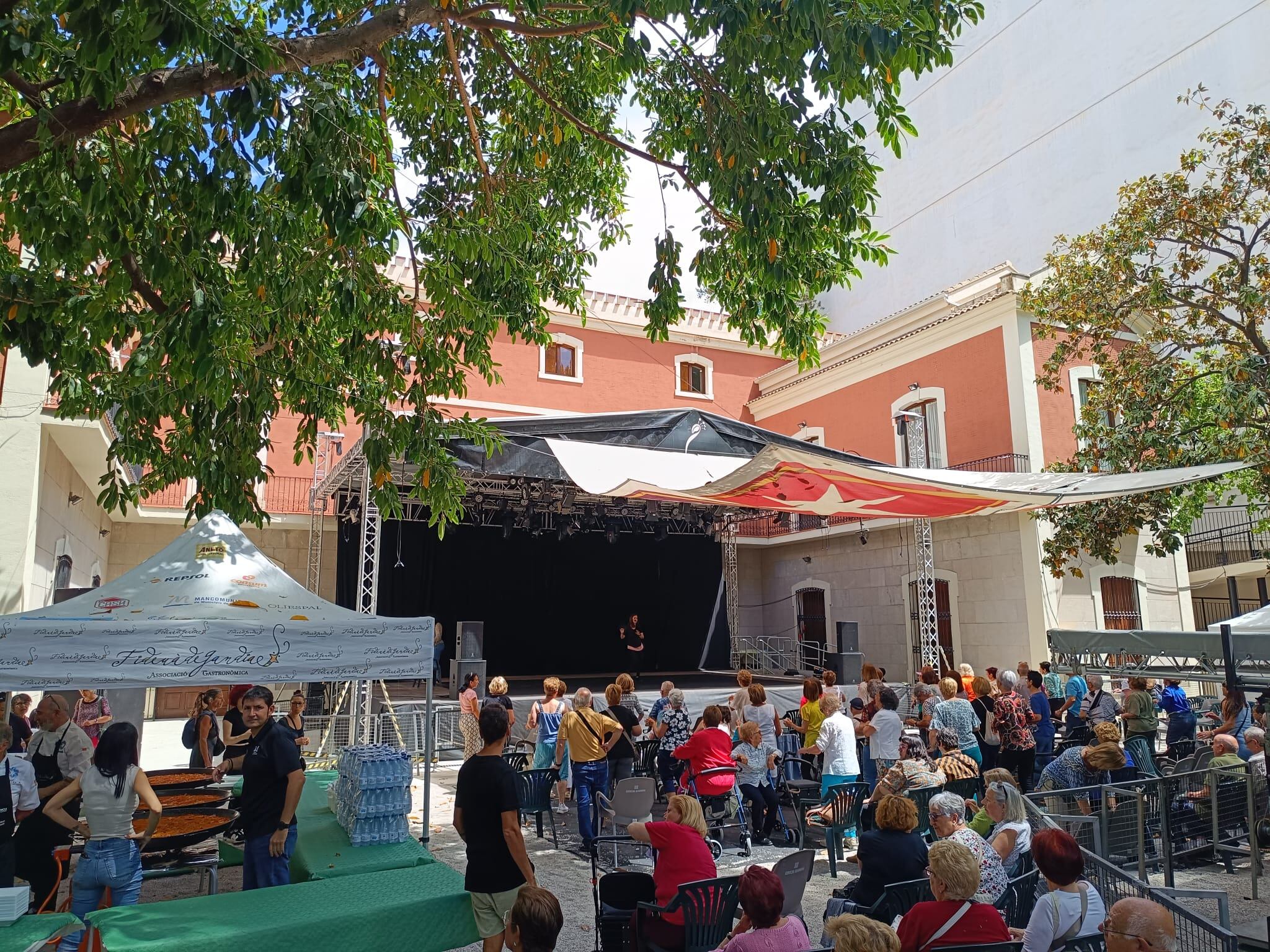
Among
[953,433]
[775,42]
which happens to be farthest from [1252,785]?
[953,433]

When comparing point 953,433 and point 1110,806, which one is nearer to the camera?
point 1110,806

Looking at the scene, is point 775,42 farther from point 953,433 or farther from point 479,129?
point 953,433

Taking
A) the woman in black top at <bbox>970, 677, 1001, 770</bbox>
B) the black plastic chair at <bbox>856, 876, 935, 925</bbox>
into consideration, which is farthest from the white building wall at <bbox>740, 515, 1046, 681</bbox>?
the black plastic chair at <bbox>856, 876, 935, 925</bbox>

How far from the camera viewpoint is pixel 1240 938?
459cm

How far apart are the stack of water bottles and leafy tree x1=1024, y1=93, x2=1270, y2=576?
30.3 feet

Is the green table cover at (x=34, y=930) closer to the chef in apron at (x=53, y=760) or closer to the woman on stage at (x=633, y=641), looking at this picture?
the chef in apron at (x=53, y=760)

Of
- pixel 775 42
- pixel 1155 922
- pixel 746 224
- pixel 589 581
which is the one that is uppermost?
pixel 775 42

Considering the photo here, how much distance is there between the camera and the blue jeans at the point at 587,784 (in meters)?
7.04

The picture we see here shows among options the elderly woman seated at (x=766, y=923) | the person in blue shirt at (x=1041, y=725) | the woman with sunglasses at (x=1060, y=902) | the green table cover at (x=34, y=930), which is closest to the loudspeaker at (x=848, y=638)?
the person in blue shirt at (x=1041, y=725)

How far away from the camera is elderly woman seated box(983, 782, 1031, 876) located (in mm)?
4449

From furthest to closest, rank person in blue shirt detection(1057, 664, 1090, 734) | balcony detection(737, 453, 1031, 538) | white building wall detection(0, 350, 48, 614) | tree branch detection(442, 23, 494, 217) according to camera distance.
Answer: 1. balcony detection(737, 453, 1031, 538)
2. person in blue shirt detection(1057, 664, 1090, 734)
3. white building wall detection(0, 350, 48, 614)
4. tree branch detection(442, 23, 494, 217)

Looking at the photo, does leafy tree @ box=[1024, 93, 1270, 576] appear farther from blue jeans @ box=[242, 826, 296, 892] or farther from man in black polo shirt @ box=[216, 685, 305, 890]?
blue jeans @ box=[242, 826, 296, 892]

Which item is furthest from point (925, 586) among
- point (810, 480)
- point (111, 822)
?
point (111, 822)

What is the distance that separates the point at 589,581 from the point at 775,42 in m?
17.3
